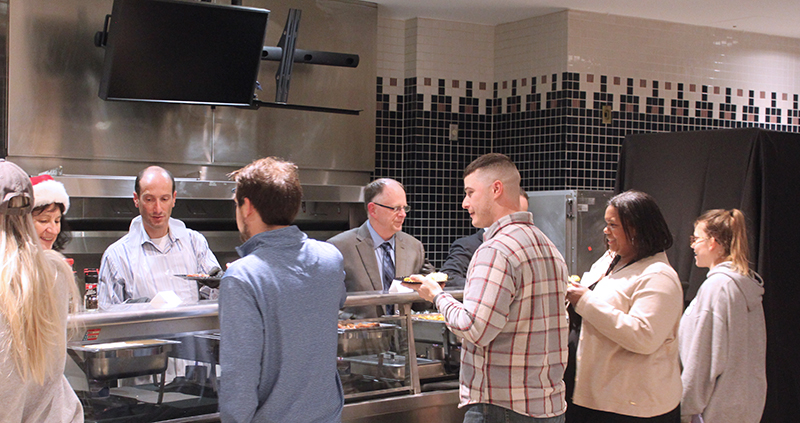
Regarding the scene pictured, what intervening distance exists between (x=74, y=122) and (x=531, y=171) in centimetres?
352

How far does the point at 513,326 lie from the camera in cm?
225

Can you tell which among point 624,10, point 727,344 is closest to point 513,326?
point 727,344

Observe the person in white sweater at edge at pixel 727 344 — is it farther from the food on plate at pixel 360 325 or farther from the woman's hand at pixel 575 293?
the food on plate at pixel 360 325

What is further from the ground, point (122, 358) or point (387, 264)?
point (387, 264)

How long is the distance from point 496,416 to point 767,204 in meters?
2.13

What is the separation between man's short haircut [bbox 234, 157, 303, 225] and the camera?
6.23 feet

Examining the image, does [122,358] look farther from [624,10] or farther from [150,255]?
[624,10]

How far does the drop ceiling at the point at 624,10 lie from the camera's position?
561cm

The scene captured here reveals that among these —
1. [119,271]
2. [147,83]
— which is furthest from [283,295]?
[147,83]

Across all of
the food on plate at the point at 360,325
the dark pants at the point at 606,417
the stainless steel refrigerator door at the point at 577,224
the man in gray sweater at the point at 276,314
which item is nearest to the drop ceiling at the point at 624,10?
the stainless steel refrigerator door at the point at 577,224

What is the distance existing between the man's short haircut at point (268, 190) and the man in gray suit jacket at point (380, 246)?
1576 millimetres

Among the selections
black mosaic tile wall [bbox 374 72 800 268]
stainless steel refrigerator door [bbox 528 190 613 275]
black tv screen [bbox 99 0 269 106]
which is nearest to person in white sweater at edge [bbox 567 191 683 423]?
stainless steel refrigerator door [bbox 528 190 613 275]

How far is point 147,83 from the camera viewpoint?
4672mm

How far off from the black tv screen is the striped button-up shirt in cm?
303
